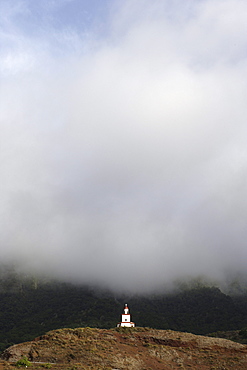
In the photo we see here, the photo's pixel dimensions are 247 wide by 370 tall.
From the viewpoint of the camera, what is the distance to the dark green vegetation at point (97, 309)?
14325 cm

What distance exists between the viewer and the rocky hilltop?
58188 millimetres

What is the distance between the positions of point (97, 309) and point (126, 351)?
341 ft

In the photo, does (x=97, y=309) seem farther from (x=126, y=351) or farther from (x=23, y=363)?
(x=23, y=363)

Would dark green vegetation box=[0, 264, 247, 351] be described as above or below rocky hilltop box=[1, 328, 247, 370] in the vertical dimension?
above

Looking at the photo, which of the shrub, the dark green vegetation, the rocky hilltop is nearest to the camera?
the shrub

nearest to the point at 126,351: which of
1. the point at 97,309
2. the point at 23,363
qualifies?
the point at 23,363

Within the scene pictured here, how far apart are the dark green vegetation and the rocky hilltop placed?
66306mm

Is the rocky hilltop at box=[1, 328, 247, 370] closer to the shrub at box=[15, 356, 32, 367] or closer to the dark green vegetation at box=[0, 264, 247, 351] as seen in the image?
the shrub at box=[15, 356, 32, 367]

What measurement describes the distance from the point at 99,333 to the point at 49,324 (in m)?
85.7

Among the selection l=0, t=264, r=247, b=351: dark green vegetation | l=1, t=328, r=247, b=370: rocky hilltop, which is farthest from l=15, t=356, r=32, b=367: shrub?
l=0, t=264, r=247, b=351: dark green vegetation

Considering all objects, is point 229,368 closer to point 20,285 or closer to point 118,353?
point 118,353

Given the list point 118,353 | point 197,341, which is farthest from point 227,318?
point 118,353

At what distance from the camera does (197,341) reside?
69.6 meters

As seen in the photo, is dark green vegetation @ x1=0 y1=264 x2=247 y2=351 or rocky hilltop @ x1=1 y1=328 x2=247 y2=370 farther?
dark green vegetation @ x1=0 y1=264 x2=247 y2=351
